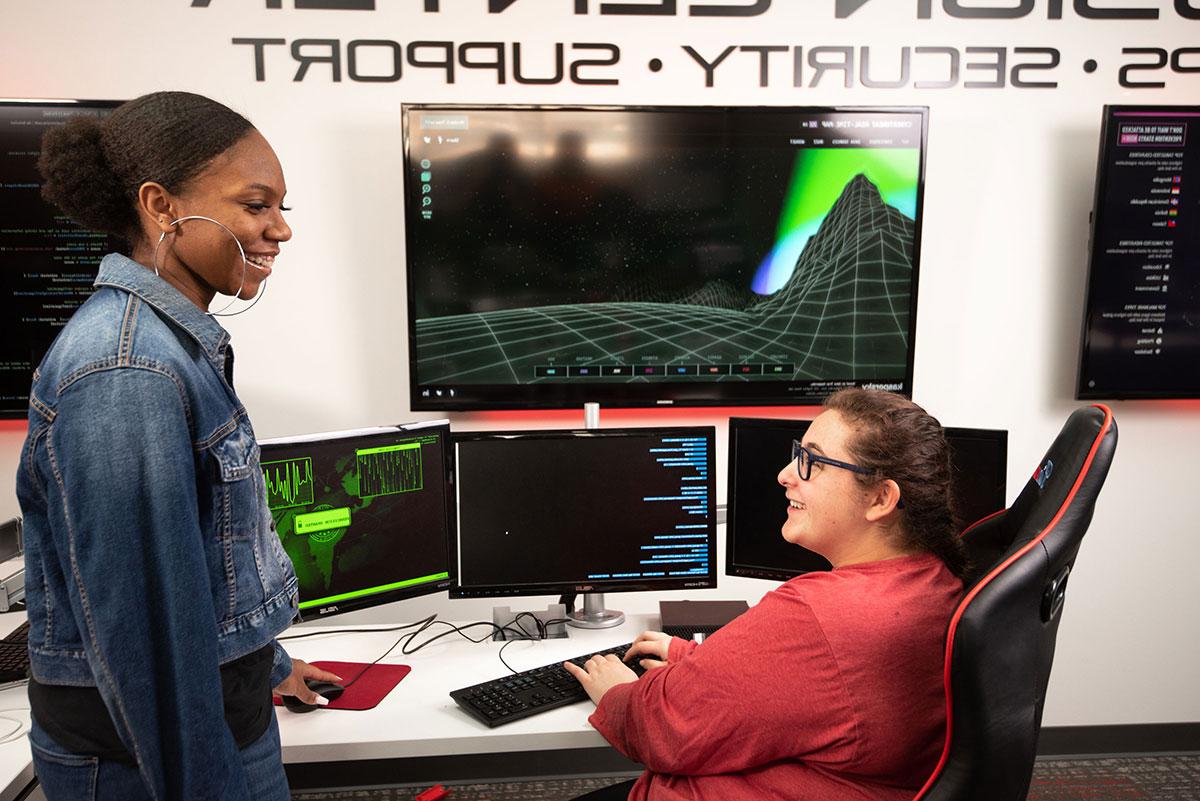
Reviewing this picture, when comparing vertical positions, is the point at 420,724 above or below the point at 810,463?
below

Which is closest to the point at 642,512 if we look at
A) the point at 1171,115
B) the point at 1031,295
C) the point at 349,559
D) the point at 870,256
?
the point at 349,559

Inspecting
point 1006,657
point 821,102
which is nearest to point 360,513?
point 1006,657

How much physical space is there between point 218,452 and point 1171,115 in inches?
108

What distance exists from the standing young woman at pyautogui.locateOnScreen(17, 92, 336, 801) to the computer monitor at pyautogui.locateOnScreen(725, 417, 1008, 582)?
1168mm

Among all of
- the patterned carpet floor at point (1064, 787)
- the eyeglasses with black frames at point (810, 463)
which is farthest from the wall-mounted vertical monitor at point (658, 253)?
the patterned carpet floor at point (1064, 787)

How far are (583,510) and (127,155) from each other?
1.26 meters

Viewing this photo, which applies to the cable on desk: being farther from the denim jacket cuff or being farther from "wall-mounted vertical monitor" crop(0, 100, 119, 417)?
"wall-mounted vertical monitor" crop(0, 100, 119, 417)

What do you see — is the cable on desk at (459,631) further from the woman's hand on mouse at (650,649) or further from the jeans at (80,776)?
the jeans at (80,776)

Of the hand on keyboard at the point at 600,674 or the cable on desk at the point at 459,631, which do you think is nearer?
the hand on keyboard at the point at 600,674

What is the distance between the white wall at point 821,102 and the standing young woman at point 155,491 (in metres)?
1.42

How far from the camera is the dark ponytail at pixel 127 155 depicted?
1.20m

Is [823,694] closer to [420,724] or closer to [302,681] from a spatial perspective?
[420,724]

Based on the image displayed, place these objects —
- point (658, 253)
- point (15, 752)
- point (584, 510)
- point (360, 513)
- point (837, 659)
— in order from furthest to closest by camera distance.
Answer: point (658, 253), point (584, 510), point (360, 513), point (15, 752), point (837, 659)

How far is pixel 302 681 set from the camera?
1.81 metres
